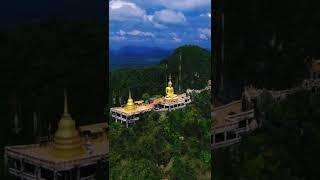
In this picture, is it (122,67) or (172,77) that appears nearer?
(122,67)

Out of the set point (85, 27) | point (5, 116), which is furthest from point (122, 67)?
point (5, 116)

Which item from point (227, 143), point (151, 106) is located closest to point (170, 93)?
point (151, 106)

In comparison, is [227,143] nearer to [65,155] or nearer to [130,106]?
→ [130,106]

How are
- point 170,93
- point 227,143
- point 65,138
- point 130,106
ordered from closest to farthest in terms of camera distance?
point 65,138 → point 227,143 → point 130,106 → point 170,93

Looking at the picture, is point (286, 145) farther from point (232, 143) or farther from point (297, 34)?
point (297, 34)

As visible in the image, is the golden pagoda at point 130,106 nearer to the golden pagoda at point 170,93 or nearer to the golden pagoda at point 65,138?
the golden pagoda at point 170,93

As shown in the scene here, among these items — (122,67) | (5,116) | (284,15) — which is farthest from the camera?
(122,67)
